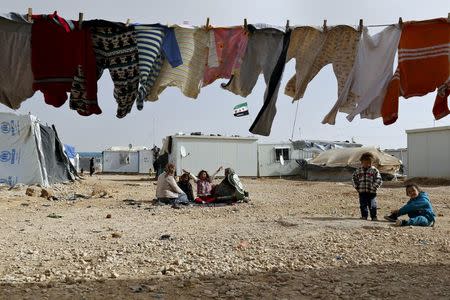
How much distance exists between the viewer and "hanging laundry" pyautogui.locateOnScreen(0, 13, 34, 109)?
4609 millimetres

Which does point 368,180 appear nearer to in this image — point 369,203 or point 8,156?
point 369,203

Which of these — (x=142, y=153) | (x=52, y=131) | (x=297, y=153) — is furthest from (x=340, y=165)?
(x=142, y=153)

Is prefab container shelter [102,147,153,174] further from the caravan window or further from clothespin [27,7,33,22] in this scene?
clothespin [27,7,33,22]

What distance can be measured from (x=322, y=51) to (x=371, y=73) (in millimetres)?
568

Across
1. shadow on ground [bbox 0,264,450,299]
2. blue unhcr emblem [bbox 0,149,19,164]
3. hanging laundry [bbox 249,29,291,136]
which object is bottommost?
shadow on ground [bbox 0,264,450,299]

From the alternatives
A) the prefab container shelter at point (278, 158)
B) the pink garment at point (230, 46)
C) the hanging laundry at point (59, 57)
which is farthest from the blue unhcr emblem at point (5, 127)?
the prefab container shelter at point (278, 158)

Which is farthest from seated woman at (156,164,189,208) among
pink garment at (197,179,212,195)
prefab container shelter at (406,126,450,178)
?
prefab container shelter at (406,126,450,178)

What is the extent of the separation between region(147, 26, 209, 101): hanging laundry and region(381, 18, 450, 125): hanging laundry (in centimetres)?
198

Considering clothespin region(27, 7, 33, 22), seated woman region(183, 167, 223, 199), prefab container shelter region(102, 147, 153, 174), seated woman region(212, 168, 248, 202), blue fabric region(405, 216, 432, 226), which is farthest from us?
prefab container shelter region(102, 147, 153, 174)

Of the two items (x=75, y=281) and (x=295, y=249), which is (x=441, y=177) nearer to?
(x=295, y=249)

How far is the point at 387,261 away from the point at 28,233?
19.2 ft

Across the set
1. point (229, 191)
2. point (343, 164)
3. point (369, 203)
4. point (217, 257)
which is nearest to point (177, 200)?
point (229, 191)

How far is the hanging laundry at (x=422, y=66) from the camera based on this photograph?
498cm

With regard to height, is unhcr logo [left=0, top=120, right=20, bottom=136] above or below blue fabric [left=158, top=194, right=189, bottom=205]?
above
